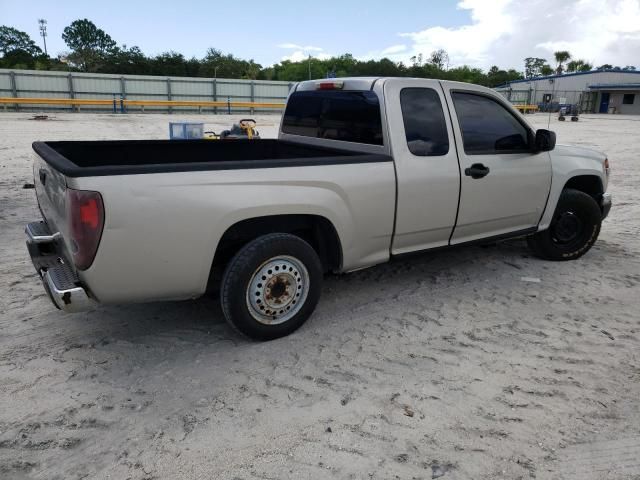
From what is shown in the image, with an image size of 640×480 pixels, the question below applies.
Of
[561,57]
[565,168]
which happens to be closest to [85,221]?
[565,168]

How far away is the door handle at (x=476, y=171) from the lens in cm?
443

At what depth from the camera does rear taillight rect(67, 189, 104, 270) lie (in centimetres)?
289

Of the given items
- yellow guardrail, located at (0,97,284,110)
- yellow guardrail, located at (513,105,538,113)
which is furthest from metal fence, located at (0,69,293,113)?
yellow guardrail, located at (513,105,538,113)

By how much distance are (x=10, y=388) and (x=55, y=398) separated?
0.33 metres

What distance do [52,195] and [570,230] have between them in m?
5.02

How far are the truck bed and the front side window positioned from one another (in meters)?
0.98

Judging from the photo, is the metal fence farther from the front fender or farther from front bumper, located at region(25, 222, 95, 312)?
the front fender

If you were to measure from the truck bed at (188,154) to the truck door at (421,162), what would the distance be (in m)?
0.27

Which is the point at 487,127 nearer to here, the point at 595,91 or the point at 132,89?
the point at 132,89

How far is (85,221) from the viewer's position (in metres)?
2.92

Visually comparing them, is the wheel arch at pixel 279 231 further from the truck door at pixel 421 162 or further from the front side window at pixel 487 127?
the front side window at pixel 487 127

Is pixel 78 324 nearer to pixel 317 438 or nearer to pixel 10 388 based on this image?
pixel 10 388

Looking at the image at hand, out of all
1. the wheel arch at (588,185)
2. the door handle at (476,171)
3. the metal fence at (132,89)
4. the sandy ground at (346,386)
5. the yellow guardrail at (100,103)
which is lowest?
the sandy ground at (346,386)

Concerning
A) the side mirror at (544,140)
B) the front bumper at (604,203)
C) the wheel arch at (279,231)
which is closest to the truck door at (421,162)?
the wheel arch at (279,231)
